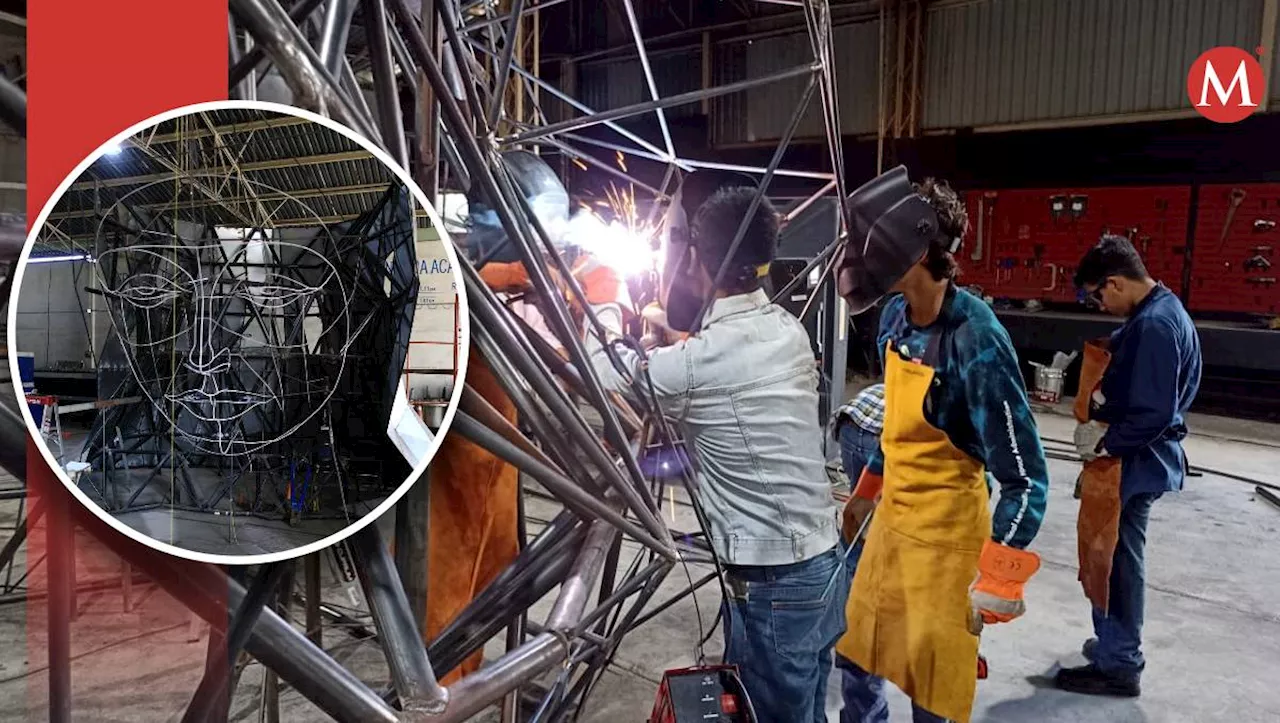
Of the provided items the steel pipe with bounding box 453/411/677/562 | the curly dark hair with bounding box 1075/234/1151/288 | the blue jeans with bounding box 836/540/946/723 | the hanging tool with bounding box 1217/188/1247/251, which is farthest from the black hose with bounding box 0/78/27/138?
the hanging tool with bounding box 1217/188/1247/251

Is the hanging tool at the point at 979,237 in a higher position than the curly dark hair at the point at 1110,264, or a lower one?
higher

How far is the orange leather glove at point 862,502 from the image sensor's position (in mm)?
3154

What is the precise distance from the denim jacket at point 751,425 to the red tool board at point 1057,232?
31.2 ft

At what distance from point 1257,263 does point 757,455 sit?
9.77 metres

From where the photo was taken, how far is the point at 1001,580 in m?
2.33

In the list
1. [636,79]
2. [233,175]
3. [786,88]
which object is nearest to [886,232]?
[233,175]

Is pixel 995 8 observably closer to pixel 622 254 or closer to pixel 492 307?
pixel 622 254

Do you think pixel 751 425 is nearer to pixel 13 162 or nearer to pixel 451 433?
pixel 451 433

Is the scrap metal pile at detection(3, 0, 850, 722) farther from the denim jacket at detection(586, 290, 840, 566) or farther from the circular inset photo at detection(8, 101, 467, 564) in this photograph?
the denim jacket at detection(586, 290, 840, 566)

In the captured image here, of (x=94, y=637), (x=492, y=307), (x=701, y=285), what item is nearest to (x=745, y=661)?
(x=701, y=285)

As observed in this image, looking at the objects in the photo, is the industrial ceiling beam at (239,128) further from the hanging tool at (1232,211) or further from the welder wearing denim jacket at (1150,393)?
the hanging tool at (1232,211)

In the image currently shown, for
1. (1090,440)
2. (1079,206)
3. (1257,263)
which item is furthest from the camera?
(1079,206)

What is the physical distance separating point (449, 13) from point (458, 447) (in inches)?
56.0

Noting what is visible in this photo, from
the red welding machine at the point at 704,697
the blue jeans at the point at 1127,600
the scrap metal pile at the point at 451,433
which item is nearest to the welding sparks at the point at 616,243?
the scrap metal pile at the point at 451,433
